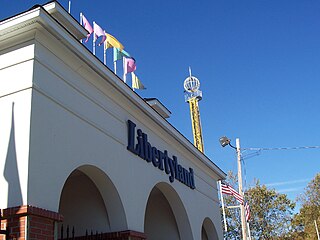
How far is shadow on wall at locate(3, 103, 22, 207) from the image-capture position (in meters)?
6.23

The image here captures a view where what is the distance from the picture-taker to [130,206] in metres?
9.14

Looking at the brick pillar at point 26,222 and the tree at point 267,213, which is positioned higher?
the tree at point 267,213

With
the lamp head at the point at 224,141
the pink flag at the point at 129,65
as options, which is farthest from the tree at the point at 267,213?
the pink flag at the point at 129,65

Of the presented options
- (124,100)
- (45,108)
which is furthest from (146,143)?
(45,108)

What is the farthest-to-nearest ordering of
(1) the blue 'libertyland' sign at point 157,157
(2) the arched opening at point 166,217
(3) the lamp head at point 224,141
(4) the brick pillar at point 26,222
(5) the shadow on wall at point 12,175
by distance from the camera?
(3) the lamp head at point 224,141, (2) the arched opening at point 166,217, (1) the blue 'libertyland' sign at point 157,157, (5) the shadow on wall at point 12,175, (4) the brick pillar at point 26,222

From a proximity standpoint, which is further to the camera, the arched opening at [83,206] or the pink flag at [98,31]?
the pink flag at [98,31]

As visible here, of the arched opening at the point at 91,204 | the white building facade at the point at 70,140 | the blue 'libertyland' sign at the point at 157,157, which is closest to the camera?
the white building facade at the point at 70,140

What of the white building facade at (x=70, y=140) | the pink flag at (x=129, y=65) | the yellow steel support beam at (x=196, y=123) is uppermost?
the yellow steel support beam at (x=196, y=123)

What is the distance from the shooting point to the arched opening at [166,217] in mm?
12422

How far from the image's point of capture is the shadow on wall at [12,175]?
623cm

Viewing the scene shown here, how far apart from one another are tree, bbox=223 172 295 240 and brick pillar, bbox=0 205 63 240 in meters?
35.7

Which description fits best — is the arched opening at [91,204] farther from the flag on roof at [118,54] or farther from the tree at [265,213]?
the tree at [265,213]

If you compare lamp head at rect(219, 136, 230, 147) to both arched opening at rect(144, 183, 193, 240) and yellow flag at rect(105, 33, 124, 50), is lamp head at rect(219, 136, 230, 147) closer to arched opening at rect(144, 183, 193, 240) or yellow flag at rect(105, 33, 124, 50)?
arched opening at rect(144, 183, 193, 240)

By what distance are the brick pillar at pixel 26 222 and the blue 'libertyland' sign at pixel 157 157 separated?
3468mm
